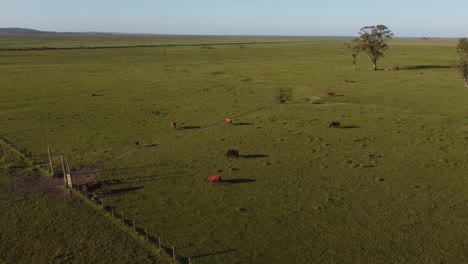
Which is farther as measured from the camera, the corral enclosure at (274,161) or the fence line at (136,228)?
the corral enclosure at (274,161)

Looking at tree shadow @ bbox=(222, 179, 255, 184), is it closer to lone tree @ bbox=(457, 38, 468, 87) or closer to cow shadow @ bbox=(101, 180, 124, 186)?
cow shadow @ bbox=(101, 180, 124, 186)

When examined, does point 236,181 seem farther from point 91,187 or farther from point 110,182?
point 91,187

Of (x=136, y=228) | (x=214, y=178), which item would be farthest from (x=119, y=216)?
(x=214, y=178)

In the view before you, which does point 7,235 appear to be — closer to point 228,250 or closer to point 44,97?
point 228,250

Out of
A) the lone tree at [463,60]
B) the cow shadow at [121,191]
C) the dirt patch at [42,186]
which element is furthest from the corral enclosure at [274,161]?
the dirt patch at [42,186]

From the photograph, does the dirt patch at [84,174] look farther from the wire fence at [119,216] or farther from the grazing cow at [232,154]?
the grazing cow at [232,154]

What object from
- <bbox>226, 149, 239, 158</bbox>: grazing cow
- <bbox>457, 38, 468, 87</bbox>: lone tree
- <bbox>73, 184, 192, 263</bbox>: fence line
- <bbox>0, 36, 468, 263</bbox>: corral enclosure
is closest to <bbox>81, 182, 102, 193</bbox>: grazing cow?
<bbox>73, 184, 192, 263</bbox>: fence line

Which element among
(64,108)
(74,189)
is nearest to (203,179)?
(74,189)
